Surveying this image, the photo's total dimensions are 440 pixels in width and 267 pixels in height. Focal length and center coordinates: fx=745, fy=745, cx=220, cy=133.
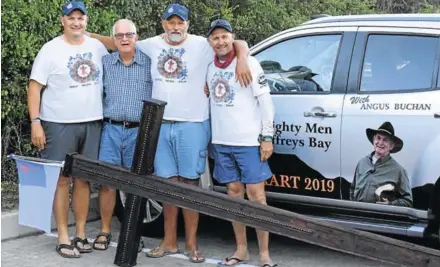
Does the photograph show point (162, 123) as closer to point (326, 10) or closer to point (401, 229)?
point (401, 229)

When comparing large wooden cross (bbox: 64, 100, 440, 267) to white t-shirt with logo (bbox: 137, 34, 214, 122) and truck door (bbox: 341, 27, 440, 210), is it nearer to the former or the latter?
white t-shirt with logo (bbox: 137, 34, 214, 122)

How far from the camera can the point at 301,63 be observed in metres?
5.80

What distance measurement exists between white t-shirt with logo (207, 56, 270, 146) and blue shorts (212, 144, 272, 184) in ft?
0.20

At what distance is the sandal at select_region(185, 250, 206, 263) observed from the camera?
5.67 m

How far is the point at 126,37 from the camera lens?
553cm

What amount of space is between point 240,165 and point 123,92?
1048 mm

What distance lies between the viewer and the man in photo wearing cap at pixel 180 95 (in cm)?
544

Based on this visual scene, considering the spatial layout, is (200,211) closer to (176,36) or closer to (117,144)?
(117,144)

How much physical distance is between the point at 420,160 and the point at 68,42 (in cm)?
270

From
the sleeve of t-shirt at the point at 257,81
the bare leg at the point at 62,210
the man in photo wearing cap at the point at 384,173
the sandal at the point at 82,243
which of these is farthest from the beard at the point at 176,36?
the sandal at the point at 82,243

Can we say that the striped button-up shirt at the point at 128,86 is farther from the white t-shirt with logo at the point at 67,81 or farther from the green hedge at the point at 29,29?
the green hedge at the point at 29,29

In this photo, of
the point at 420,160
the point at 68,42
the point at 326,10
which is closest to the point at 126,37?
the point at 68,42

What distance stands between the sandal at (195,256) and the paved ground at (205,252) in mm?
38

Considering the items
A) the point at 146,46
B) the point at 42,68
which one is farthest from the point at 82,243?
the point at 146,46
